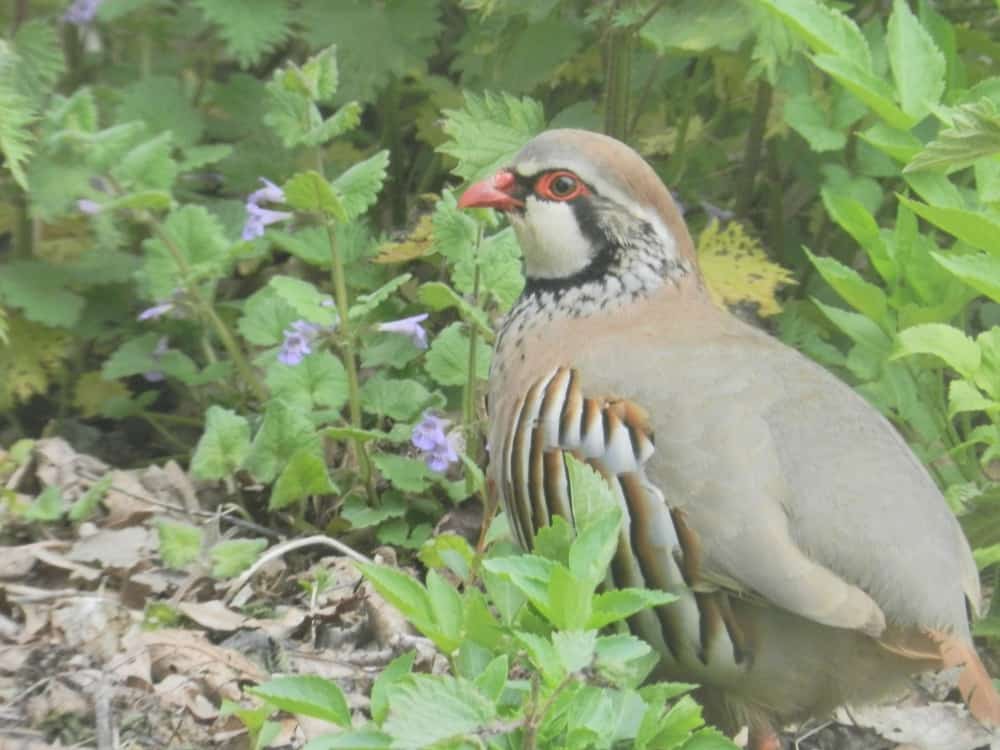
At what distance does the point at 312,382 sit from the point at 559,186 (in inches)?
31.4

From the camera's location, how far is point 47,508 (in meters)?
3.91

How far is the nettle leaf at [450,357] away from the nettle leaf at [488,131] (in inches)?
13.6

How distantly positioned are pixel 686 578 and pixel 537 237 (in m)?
0.86

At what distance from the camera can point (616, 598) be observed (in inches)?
102

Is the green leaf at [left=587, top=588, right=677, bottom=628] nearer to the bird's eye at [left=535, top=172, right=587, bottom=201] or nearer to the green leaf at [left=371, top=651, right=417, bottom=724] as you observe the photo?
the green leaf at [left=371, top=651, right=417, bottom=724]

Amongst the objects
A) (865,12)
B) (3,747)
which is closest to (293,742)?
(3,747)

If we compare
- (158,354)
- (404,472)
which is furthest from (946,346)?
(158,354)

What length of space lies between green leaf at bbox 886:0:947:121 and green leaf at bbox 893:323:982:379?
1.63ft

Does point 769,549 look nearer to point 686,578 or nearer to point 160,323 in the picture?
point 686,578

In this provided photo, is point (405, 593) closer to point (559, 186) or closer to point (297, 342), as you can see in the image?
point (559, 186)

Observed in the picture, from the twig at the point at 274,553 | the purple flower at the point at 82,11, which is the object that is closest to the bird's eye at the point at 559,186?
the twig at the point at 274,553

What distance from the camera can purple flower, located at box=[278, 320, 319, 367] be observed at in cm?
393

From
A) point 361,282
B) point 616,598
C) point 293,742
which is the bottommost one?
point 293,742

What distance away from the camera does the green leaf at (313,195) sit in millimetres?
3645
